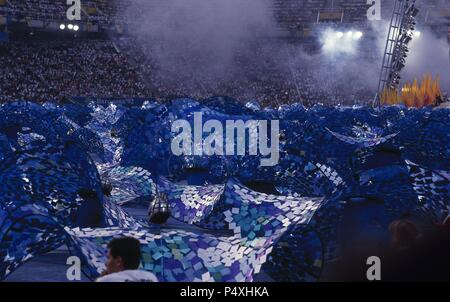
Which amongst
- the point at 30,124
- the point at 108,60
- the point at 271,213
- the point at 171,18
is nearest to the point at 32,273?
the point at 271,213

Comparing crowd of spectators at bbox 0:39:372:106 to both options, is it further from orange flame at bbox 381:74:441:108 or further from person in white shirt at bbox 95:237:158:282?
person in white shirt at bbox 95:237:158:282

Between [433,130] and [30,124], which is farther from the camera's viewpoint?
[30,124]

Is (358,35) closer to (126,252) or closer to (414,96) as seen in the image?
(414,96)

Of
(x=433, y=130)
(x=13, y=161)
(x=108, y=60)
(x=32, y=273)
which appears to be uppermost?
(x=108, y=60)

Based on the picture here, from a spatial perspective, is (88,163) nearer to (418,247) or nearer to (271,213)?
(271,213)

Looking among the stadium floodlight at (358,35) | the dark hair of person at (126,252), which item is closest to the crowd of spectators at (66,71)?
the stadium floodlight at (358,35)

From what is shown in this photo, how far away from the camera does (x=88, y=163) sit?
179 inches

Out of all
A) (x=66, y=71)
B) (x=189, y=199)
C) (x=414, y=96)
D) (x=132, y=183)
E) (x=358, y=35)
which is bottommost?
(x=189, y=199)

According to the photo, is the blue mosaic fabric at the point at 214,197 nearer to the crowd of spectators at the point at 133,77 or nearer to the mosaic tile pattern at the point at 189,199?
the mosaic tile pattern at the point at 189,199

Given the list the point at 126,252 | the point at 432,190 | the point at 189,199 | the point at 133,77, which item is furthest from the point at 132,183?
the point at 133,77

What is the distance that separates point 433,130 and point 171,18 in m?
29.7

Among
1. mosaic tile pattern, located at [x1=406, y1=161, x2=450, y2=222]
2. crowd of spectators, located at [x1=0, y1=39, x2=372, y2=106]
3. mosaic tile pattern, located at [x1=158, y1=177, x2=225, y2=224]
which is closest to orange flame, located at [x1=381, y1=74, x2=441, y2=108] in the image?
crowd of spectators, located at [x1=0, y1=39, x2=372, y2=106]

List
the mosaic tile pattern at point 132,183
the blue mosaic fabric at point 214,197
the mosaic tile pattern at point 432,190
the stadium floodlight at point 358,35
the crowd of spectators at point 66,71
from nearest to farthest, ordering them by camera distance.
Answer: the blue mosaic fabric at point 214,197
the mosaic tile pattern at point 432,190
the mosaic tile pattern at point 132,183
the crowd of spectators at point 66,71
the stadium floodlight at point 358,35
